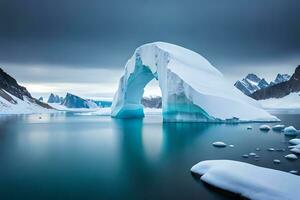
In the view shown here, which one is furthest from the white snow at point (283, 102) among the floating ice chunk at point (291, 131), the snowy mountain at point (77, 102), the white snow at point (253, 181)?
the white snow at point (253, 181)

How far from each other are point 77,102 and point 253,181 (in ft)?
582

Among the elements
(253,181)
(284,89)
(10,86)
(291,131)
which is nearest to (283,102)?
(284,89)

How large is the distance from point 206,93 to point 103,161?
50.0 feet

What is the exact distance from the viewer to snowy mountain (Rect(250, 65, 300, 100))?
167 metres

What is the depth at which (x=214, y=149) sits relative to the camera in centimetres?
1309

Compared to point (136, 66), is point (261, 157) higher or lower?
lower

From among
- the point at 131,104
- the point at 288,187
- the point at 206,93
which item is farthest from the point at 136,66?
the point at 288,187

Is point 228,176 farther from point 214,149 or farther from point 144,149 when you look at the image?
point 144,149

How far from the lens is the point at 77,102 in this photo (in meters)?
177

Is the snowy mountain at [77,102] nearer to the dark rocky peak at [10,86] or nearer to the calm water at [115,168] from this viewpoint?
the dark rocky peak at [10,86]

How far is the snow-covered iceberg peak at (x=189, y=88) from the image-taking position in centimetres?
2414

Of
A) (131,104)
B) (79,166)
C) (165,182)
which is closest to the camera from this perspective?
(165,182)

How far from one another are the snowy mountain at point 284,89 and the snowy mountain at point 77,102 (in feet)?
344

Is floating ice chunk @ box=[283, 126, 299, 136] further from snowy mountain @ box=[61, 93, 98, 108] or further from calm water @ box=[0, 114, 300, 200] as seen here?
snowy mountain @ box=[61, 93, 98, 108]
